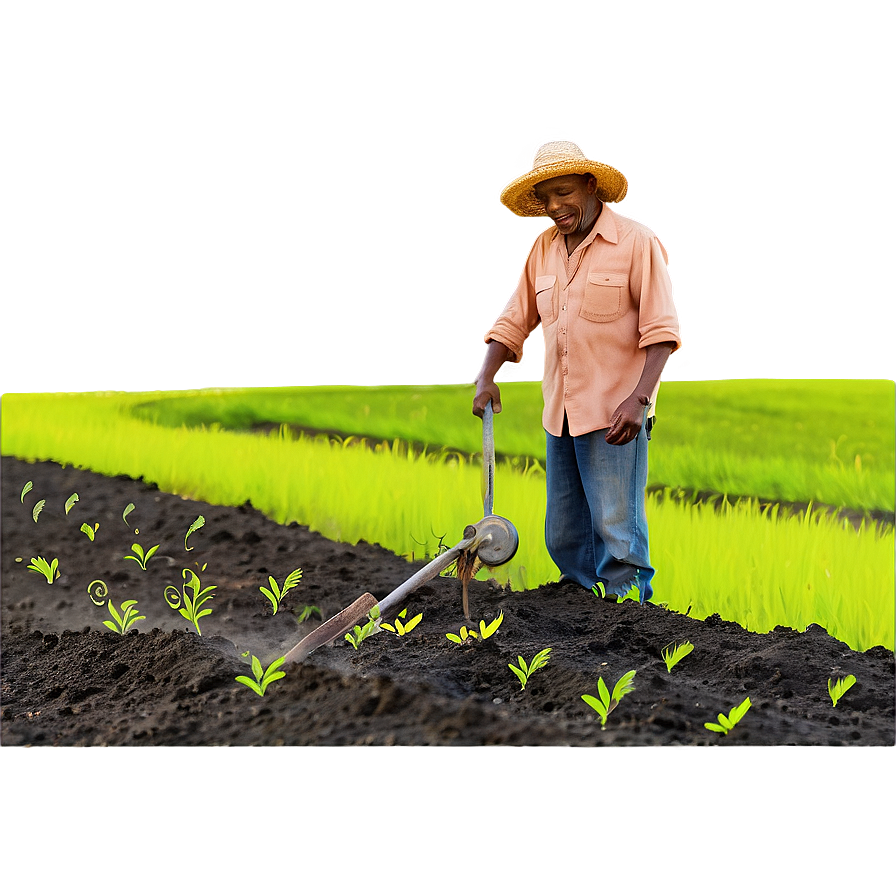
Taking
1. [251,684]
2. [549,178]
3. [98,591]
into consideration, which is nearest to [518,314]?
[549,178]

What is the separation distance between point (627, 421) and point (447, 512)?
1.37 metres

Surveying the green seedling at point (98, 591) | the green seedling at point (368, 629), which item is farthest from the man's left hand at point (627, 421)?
the green seedling at point (98, 591)

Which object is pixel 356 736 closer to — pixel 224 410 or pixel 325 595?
pixel 325 595

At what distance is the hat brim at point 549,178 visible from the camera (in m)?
3.38

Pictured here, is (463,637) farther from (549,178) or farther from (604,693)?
(549,178)

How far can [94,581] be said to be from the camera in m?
4.18

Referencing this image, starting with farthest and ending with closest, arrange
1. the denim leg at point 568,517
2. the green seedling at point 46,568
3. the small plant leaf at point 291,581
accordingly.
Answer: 1. the green seedling at point 46,568
2. the denim leg at point 568,517
3. the small plant leaf at point 291,581

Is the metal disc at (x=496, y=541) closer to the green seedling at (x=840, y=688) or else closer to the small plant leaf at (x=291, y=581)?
the small plant leaf at (x=291, y=581)

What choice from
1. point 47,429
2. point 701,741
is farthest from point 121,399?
point 701,741

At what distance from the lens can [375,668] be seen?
296 centimetres

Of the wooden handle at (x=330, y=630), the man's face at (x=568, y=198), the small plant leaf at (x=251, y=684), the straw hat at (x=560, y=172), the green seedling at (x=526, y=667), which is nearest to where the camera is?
the small plant leaf at (x=251, y=684)

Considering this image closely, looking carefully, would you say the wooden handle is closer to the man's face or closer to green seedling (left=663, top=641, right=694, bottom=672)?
green seedling (left=663, top=641, right=694, bottom=672)

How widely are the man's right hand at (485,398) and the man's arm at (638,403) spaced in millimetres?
481

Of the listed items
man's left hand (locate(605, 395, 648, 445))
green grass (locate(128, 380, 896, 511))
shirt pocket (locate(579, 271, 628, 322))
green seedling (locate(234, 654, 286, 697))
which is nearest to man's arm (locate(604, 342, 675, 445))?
man's left hand (locate(605, 395, 648, 445))
